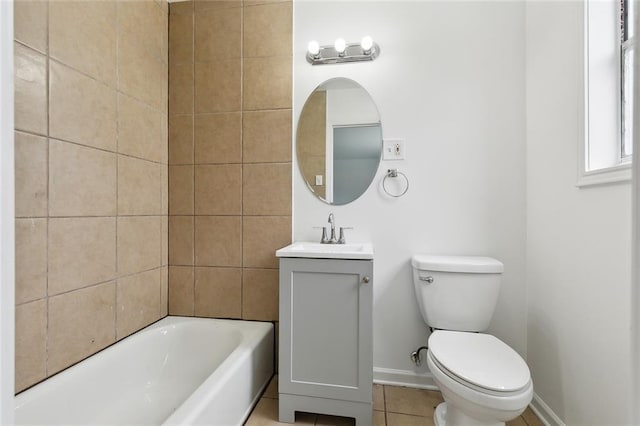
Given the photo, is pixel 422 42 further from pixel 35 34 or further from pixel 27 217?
pixel 27 217

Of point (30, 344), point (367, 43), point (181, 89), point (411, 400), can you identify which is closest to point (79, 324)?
point (30, 344)

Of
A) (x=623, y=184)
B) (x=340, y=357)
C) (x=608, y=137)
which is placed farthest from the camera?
(x=340, y=357)

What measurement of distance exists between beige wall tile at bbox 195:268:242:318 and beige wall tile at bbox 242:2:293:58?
4.46 ft

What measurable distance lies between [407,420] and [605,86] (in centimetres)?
170

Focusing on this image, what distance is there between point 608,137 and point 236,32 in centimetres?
197

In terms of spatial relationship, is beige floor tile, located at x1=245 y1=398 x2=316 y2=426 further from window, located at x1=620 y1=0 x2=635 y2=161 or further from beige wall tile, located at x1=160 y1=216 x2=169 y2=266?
window, located at x1=620 y1=0 x2=635 y2=161

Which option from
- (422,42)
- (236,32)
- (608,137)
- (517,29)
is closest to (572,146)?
(608,137)

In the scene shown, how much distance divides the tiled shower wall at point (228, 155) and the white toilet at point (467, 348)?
0.90 meters

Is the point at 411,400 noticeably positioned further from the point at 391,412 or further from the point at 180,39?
the point at 180,39

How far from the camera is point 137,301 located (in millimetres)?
1684

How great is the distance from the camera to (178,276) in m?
1.96

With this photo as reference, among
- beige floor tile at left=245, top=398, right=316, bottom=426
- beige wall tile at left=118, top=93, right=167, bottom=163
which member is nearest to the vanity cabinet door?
beige floor tile at left=245, top=398, right=316, bottom=426

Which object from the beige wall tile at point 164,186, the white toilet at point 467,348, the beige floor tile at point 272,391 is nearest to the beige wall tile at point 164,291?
the beige wall tile at point 164,186

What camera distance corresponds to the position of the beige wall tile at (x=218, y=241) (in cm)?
190
